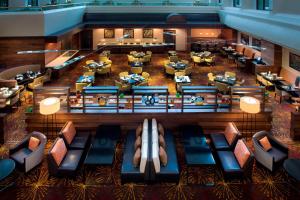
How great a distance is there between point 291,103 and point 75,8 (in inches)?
607

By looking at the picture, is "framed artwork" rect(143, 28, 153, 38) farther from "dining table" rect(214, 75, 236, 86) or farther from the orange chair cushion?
the orange chair cushion

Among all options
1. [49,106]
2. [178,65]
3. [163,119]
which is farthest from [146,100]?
[178,65]

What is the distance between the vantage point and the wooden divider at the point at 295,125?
9.53 m

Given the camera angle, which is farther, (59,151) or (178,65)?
(178,65)

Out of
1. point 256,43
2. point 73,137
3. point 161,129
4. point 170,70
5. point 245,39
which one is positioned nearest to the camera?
point 161,129

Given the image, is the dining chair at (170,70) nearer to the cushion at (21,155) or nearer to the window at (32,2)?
the cushion at (21,155)

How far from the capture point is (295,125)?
962cm

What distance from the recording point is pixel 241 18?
1906 cm

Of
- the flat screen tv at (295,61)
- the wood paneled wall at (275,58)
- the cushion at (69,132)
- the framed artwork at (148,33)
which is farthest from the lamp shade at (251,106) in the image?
the framed artwork at (148,33)

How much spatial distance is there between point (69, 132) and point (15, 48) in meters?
9.36

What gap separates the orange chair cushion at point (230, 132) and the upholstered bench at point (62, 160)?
375 centimetres

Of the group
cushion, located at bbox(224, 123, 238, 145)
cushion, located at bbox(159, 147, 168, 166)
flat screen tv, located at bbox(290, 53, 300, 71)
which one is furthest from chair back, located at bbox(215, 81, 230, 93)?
cushion, located at bbox(159, 147, 168, 166)

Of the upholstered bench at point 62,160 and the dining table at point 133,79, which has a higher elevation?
the dining table at point 133,79

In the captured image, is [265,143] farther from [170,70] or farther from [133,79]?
[170,70]
